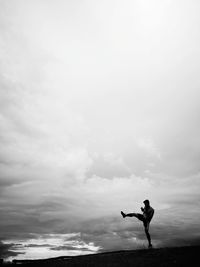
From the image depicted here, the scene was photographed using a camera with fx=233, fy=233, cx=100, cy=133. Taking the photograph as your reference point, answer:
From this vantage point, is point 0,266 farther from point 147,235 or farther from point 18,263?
point 147,235

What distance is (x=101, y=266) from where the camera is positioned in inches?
485

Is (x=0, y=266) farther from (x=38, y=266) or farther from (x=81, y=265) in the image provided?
(x=81, y=265)

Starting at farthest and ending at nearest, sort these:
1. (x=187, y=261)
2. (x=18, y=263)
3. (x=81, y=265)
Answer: (x=18, y=263), (x=81, y=265), (x=187, y=261)

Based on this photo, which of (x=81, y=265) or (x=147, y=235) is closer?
(x=81, y=265)

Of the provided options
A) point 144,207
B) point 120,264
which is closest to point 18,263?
point 120,264

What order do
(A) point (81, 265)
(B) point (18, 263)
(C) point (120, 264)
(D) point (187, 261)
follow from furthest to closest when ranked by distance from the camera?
(B) point (18, 263)
(A) point (81, 265)
(C) point (120, 264)
(D) point (187, 261)

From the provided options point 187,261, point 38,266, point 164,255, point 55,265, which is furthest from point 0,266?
point 187,261

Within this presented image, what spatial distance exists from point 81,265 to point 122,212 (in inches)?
190

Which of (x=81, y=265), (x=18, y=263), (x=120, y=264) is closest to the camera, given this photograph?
(x=120, y=264)

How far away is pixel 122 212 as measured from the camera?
16.9 metres

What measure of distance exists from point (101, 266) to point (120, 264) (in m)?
1.07

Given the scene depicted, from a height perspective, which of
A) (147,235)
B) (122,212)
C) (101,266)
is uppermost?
(122,212)

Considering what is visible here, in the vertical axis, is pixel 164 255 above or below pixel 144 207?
below

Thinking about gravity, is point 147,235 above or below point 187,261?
above
